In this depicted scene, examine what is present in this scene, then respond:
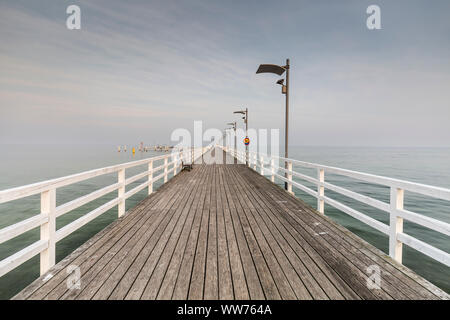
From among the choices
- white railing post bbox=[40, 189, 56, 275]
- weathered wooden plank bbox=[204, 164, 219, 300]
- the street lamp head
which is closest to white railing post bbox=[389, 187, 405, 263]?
weathered wooden plank bbox=[204, 164, 219, 300]

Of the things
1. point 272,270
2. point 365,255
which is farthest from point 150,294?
point 365,255

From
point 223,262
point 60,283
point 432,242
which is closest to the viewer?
point 60,283

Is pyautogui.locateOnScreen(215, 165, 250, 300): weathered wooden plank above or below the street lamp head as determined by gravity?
below

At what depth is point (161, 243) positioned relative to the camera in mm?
2836

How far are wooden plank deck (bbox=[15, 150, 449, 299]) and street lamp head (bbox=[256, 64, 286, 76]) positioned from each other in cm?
534

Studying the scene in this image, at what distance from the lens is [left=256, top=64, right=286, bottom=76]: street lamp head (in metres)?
7.12

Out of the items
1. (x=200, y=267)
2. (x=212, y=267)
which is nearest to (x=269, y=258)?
(x=212, y=267)

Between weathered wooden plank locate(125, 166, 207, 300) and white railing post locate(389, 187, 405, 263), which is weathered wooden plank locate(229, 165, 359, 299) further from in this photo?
weathered wooden plank locate(125, 166, 207, 300)

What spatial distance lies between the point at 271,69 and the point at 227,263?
22.7 feet

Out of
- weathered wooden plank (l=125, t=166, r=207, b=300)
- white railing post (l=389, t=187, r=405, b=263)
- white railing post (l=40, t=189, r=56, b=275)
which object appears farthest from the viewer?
white railing post (l=389, t=187, r=405, b=263)

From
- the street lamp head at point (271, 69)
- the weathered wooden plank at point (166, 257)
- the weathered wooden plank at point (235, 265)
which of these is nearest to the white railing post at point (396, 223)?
the weathered wooden plank at point (235, 265)

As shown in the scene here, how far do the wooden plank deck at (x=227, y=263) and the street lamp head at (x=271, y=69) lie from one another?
5.34 metres
